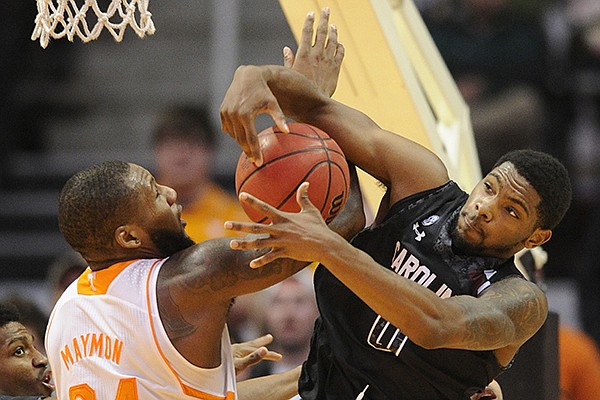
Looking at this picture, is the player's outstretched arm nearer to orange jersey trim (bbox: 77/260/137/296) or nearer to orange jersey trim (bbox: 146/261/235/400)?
orange jersey trim (bbox: 146/261/235/400)

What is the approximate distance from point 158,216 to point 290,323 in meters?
3.40

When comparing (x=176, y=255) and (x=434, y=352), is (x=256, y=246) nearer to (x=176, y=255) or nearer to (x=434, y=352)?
(x=176, y=255)

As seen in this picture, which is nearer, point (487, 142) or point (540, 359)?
point (540, 359)

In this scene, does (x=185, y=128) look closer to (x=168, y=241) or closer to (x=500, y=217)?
(x=168, y=241)

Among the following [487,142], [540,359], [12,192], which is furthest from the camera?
[12,192]

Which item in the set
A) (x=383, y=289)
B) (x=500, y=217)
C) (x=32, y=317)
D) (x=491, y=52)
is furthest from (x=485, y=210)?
(x=491, y=52)

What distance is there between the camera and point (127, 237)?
13.4 ft

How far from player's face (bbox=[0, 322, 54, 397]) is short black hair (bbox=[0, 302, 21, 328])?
0.02 metres

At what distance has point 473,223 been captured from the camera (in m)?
4.08

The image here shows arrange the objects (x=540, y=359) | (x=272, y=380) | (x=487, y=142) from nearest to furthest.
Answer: (x=272, y=380) → (x=540, y=359) → (x=487, y=142)

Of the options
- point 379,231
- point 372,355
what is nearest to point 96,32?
point 379,231

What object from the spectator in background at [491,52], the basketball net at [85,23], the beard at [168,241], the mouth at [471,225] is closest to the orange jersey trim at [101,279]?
the beard at [168,241]

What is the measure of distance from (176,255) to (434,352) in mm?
978

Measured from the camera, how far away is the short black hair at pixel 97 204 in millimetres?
4027
